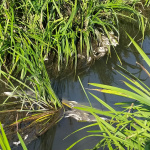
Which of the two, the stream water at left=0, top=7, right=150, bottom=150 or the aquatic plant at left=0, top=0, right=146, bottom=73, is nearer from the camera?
the stream water at left=0, top=7, right=150, bottom=150

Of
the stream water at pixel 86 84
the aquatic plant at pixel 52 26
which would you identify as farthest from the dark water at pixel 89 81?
the aquatic plant at pixel 52 26

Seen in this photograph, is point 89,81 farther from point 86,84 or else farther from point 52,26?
point 52,26

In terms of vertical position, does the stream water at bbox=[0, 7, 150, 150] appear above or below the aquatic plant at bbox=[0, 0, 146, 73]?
below

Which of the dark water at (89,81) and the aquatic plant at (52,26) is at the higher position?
the aquatic plant at (52,26)

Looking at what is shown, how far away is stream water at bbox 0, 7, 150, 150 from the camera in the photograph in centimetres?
210

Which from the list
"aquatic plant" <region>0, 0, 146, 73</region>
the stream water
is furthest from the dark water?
"aquatic plant" <region>0, 0, 146, 73</region>

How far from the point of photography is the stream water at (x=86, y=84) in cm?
210

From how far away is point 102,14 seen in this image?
3.19 metres

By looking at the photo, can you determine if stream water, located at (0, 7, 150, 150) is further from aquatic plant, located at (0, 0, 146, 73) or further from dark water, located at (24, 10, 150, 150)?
aquatic plant, located at (0, 0, 146, 73)

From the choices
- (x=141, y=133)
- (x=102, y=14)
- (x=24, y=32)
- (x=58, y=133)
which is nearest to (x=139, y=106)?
(x=141, y=133)

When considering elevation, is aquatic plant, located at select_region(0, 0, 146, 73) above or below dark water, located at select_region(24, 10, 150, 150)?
above

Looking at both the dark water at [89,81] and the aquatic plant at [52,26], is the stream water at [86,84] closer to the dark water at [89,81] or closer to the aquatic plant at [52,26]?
the dark water at [89,81]

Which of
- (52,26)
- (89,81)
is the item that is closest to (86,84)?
(89,81)

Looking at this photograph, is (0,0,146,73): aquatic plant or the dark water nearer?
the dark water
